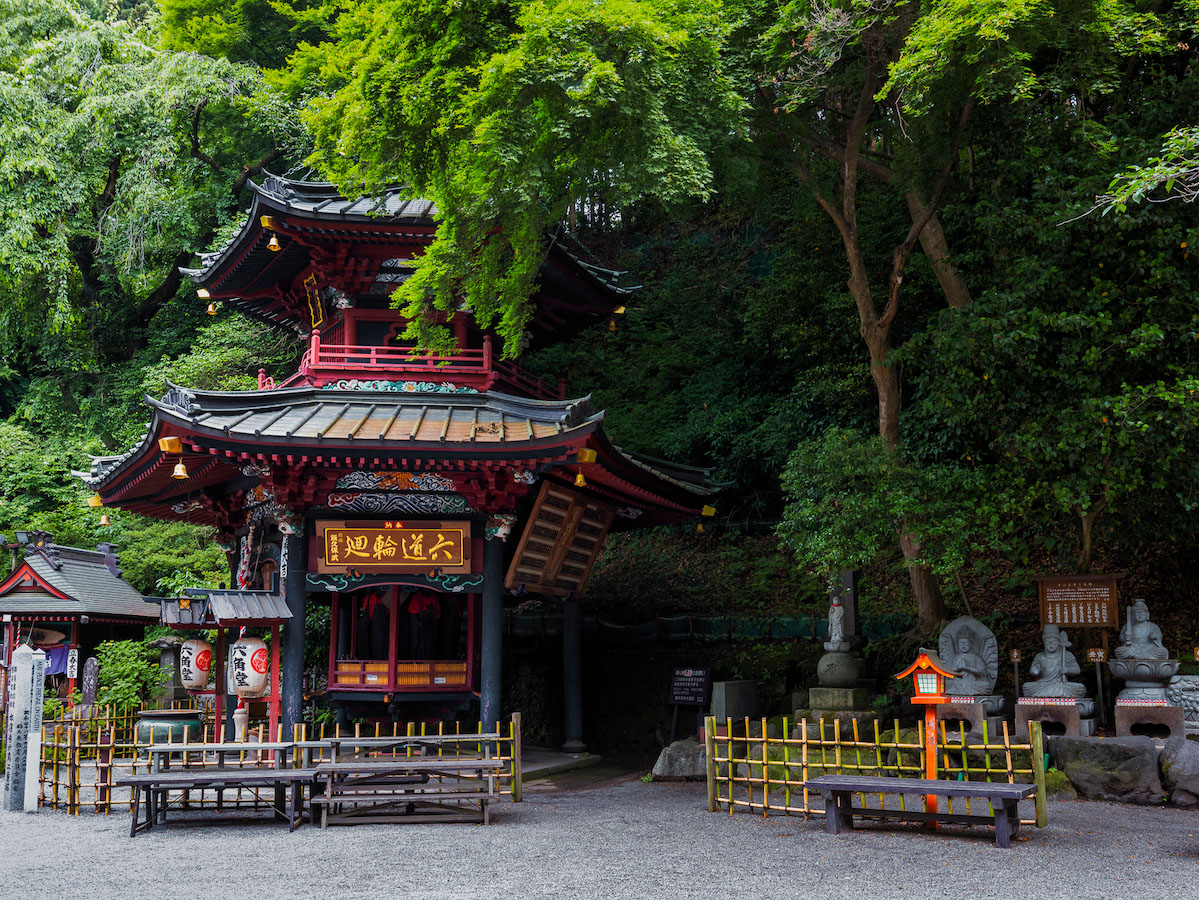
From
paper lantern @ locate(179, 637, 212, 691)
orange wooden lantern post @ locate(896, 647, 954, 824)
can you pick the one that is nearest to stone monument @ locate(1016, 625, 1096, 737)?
orange wooden lantern post @ locate(896, 647, 954, 824)

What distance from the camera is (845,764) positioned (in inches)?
410

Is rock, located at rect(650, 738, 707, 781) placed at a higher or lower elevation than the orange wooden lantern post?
lower

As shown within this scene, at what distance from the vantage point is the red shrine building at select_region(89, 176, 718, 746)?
12.1 m

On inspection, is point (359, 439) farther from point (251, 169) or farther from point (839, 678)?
point (251, 169)

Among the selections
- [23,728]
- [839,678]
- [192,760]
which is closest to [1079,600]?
[839,678]

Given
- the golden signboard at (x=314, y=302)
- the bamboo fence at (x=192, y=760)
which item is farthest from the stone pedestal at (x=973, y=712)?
the golden signboard at (x=314, y=302)

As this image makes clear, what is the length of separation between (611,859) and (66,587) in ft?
51.0

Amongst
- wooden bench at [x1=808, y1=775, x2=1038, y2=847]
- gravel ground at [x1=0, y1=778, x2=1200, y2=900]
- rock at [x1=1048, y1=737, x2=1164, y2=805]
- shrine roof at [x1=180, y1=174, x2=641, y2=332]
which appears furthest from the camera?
A: shrine roof at [x1=180, y1=174, x2=641, y2=332]

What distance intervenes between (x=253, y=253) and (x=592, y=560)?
22.3ft

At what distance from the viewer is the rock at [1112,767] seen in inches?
423

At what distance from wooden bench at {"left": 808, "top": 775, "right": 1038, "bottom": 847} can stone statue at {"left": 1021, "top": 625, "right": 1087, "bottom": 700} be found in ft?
12.6

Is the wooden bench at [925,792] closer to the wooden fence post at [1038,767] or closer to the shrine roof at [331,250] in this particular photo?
the wooden fence post at [1038,767]

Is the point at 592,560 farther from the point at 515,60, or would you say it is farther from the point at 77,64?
the point at 77,64

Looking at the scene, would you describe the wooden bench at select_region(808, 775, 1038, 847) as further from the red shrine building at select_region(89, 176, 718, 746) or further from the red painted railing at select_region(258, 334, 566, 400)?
the red painted railing at select_region(258, 334, 566, 400)
